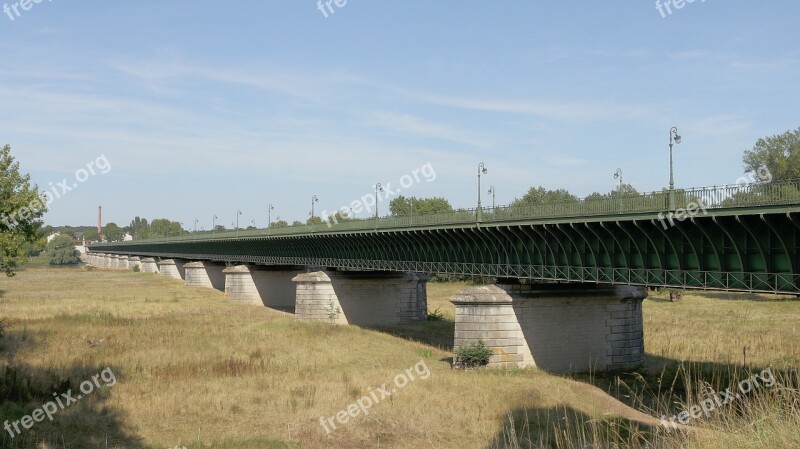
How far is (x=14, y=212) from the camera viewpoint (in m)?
31.3

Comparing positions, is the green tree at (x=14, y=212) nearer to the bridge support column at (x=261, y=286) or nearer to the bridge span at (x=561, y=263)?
the bridge span at (x=561, y=263)

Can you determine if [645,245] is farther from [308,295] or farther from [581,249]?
[308,295]

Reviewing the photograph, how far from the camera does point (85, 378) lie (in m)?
29.3

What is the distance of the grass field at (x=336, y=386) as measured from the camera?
67.8 feet

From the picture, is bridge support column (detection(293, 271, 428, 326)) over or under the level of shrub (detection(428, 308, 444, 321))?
over

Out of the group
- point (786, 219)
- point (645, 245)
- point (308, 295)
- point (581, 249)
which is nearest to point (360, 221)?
point (308, 295)

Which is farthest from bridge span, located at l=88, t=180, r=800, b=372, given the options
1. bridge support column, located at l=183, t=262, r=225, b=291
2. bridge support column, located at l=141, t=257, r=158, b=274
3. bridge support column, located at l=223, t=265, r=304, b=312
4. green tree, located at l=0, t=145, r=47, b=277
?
bridge support column, located at l=141, t=257, r=158, b=274

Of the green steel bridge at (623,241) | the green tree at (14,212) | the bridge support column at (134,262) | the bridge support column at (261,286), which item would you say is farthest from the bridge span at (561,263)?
the bridge support column at (134,262)

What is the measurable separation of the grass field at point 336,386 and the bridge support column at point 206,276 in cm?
4103

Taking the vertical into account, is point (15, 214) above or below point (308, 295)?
above

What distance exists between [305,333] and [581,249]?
23411 mm

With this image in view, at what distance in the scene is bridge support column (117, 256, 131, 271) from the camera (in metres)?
159

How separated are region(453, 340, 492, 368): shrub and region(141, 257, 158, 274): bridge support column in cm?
11399

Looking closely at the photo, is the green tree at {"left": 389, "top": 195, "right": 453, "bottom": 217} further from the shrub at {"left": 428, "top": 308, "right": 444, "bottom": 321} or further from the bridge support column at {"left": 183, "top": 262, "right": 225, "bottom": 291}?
the shrub at {"left": 428, "top": 308, "right": 444, "bottom": 321}
